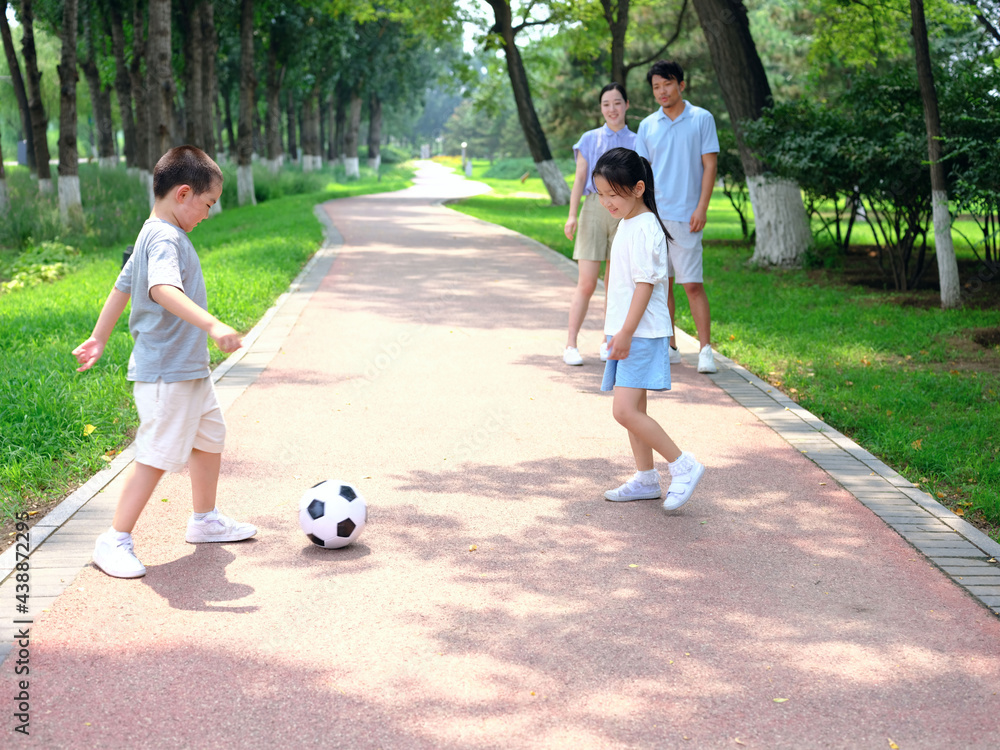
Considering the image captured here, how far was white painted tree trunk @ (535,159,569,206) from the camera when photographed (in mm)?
29438

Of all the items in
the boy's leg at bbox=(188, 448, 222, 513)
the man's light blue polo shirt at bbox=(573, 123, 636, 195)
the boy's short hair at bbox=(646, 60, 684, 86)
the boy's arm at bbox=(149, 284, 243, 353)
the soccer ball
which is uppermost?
the boy's short hair at bbox=(646, 60, 684, 86)

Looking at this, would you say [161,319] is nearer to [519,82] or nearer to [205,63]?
[519,82]

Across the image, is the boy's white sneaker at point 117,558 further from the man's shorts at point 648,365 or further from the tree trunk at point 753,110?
the tree trunk at point 753,110

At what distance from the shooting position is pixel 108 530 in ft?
13.8

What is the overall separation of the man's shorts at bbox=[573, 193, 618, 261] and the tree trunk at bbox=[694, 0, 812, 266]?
594 centimetres

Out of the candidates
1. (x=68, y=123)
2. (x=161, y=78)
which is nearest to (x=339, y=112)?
(x=161, y=78)

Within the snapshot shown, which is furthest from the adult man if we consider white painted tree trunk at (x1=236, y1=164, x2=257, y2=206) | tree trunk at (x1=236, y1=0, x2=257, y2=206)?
white painted tree trunk at (x1=236, y1=164, x2=257, y2=206)

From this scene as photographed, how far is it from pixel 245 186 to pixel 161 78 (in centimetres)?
750

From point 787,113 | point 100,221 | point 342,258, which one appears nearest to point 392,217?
point 100,221

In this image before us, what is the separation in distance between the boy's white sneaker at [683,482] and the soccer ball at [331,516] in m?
1.47

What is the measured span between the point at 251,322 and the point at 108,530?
5.55 meters

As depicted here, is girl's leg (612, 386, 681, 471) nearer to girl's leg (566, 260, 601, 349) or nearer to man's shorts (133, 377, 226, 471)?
man's shorts (133, 377, 226, 471)

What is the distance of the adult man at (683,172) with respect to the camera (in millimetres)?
7355

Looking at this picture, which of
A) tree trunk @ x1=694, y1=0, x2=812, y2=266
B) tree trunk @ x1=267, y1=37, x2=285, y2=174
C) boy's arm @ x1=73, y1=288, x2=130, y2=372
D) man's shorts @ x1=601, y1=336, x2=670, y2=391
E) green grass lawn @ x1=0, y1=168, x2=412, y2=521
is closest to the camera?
boy's arm @ x1=73, y1=288, x2=130, y2=372
